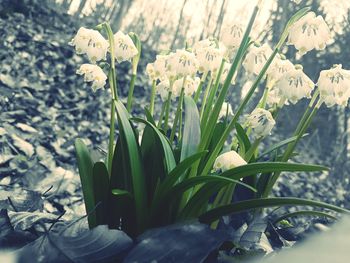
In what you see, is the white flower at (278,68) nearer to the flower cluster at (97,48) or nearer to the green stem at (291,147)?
the green stem at (291,147)

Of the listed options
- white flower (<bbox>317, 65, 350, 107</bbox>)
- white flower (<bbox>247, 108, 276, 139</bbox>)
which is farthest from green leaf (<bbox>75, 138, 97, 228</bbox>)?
white flower (<bbox>317, 65, 350, 107</bbox>)

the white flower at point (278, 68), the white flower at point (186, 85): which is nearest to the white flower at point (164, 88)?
the white flower at point (186, 85)

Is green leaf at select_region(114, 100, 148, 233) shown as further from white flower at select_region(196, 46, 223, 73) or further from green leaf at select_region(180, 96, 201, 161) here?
white flower at select_region(196, 46, 223, 73)

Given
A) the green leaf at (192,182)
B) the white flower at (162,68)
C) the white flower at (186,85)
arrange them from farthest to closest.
Result: the white flower at (186,85), the white flower at (162,68), the green leaf at (192,182)

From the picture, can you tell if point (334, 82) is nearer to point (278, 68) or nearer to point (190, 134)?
point (278, 68)

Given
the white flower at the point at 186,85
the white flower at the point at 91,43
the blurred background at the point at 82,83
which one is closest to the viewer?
the white flower at the point at 91,43

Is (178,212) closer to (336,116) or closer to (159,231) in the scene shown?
(159,231)
